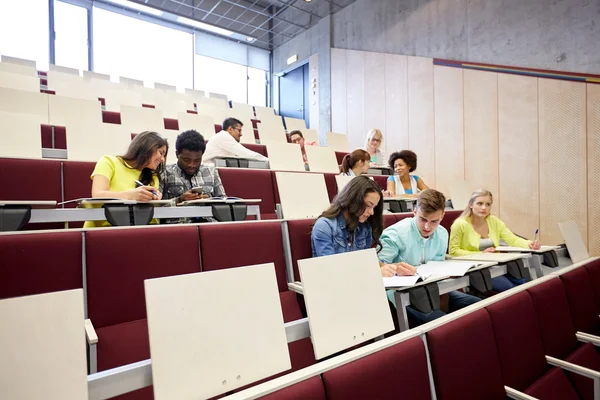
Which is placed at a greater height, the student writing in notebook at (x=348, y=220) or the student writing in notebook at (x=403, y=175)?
the student writing in notebook at (x=403, y=175)

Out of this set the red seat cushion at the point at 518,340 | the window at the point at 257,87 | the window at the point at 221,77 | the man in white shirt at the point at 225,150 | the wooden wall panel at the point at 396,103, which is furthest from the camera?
the window at the point at 257,87

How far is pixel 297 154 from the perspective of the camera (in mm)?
1404

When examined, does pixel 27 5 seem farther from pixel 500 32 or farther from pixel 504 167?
pixel 504 167

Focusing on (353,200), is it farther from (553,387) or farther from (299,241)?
(553,387)

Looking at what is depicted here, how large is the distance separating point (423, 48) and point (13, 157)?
2.24m

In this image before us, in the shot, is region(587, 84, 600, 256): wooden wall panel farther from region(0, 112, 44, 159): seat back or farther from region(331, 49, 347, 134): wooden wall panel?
region(0, 112, 44, 159): seat back

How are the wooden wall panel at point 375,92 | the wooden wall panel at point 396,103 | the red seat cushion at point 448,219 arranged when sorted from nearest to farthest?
the red seat cushion at point 448,219 < the wooden wall panel at point 396,103 < the wooden wall panel at point 375,92

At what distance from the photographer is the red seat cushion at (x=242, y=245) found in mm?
629

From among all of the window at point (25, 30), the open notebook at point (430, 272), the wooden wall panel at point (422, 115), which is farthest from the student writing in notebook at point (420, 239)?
the window at point (25, 30)

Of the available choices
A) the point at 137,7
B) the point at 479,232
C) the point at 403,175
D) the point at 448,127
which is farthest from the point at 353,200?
the point at 137,7

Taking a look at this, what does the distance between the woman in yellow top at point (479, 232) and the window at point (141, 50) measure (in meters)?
3.03

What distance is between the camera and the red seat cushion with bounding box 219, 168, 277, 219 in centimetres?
109

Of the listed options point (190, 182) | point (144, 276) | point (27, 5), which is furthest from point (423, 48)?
point (27, 5)

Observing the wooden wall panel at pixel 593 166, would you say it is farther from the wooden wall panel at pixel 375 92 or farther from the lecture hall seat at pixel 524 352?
the lecture hall seat at pixel 524 352
